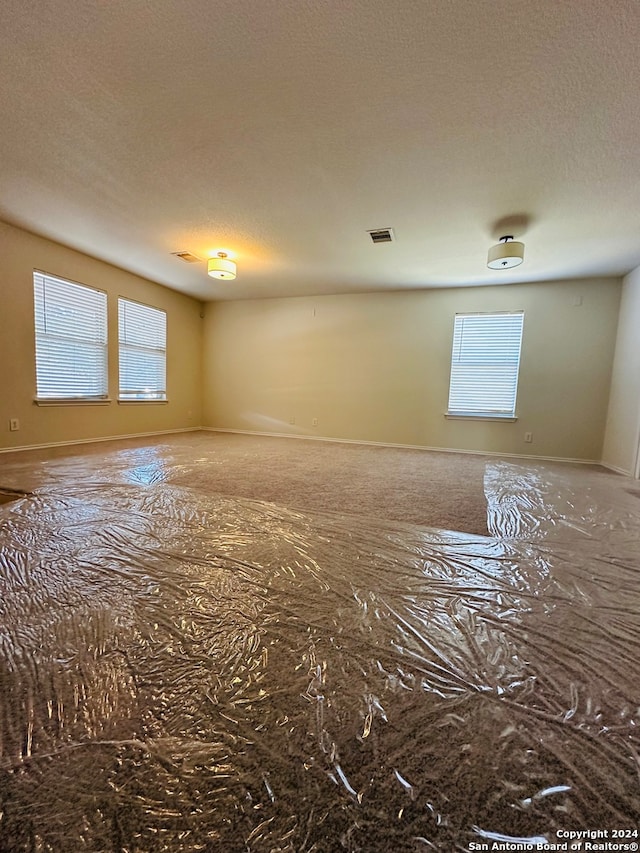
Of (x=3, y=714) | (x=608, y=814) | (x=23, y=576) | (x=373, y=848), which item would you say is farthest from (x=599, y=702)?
(x=23, y=576)

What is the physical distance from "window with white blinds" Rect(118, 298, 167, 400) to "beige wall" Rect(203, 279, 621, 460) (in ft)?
3.36

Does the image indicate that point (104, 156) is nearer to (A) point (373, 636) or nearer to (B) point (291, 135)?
(B) point (291, 135)

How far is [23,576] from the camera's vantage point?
1.43 meters

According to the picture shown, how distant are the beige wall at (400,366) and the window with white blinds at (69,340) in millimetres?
2147

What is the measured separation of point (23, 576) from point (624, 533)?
10.3 ft

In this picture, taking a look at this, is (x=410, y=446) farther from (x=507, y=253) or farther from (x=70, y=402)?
(x=70, y=402)

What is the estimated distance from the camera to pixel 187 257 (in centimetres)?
431

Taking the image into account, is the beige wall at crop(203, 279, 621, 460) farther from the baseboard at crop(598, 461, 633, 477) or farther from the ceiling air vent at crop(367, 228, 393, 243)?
the ceiling air vent at crop(367, 228, 393, 243)

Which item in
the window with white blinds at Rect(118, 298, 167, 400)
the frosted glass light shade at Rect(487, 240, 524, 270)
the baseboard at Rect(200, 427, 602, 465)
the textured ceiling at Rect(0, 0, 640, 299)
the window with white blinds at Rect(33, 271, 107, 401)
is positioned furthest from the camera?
the window with white blinds at Rect(118, 298, 167, 400)

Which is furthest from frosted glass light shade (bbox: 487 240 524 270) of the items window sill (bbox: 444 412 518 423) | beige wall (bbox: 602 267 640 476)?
window sill (bbox: 444 412 518 423)

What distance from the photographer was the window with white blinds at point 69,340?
4.03 meters

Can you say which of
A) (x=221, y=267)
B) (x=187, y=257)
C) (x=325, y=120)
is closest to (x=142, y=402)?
(x=187, y=257)

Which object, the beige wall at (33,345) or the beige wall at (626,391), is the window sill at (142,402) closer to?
the beige wall at (33,345)

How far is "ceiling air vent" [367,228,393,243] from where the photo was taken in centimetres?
343
